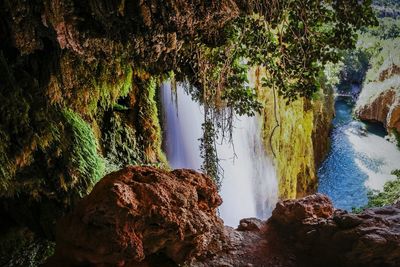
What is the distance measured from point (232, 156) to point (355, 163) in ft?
36.8

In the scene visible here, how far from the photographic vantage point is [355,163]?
19.6 metres

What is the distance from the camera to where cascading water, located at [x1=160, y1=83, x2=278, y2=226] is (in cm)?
962

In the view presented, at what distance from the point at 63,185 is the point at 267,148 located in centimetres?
892

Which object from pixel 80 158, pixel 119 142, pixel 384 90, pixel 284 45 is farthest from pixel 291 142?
pixel 80 158

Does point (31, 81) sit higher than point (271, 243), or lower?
higher

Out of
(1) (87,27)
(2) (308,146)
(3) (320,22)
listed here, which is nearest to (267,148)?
(2) (308,146)

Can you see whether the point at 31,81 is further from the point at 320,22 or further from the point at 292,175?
the point at 292,175

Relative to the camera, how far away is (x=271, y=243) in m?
4.77

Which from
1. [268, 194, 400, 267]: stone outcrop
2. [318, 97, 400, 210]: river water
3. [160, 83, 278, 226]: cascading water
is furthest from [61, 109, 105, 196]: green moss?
[318, 97, 400, 210]: river water

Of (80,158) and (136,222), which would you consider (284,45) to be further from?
(80,158)

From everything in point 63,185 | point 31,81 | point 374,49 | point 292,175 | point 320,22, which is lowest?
point 292,175

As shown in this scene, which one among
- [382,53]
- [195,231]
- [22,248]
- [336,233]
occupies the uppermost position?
[382,53]

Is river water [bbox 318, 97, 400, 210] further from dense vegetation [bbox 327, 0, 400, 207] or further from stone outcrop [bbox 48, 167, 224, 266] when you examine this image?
stone outcrop [bbox 48, 167, 224, 266]

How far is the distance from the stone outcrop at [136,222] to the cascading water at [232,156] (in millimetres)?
5494
